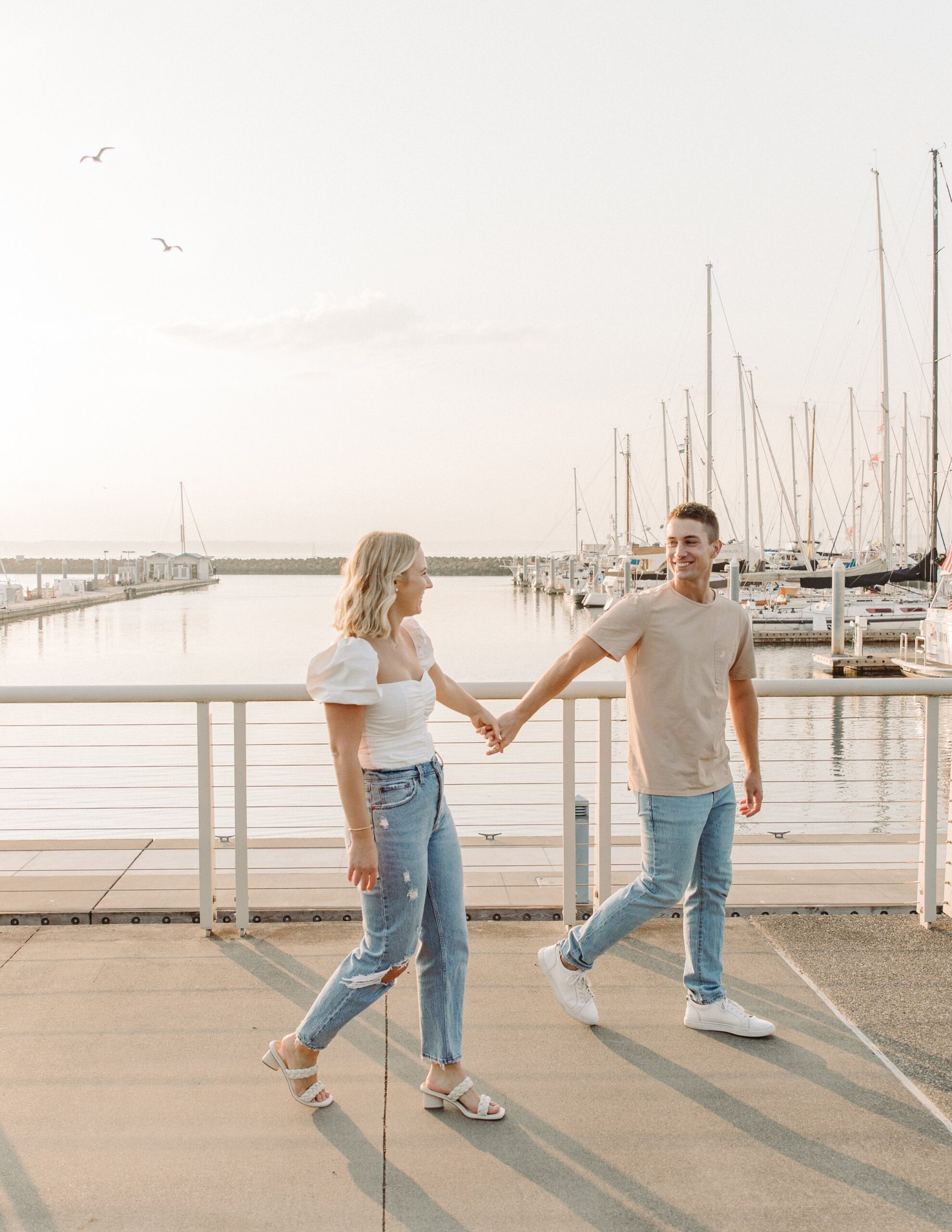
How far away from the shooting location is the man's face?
2998mm

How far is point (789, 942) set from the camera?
373 centimetres

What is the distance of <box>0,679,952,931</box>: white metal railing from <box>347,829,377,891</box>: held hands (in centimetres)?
120

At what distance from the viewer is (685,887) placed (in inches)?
121

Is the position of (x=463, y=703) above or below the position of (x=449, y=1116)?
above

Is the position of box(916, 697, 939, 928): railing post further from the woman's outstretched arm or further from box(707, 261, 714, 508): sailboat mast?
box(707, 261, 714, 508): sailboat mast

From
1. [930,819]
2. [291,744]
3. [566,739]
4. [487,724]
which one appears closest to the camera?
[487,724]

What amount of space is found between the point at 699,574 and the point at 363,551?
108cm

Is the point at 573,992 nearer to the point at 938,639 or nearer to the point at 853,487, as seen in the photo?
the point at 938,639

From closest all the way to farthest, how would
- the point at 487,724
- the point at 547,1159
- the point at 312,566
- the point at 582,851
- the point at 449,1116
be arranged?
the point at 547,1159, the point at 449,1116, the point at 487,724, the point at 582,851, the point at 312,566

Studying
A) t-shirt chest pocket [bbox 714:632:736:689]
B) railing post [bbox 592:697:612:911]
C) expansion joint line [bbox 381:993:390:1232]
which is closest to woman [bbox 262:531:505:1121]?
expansion joint line [bbox 381:993:390:1232]

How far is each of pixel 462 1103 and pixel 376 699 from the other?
1.09 meters

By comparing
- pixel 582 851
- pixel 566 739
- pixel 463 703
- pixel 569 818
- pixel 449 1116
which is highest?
pixel 463 703

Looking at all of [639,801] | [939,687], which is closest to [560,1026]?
[639,801]

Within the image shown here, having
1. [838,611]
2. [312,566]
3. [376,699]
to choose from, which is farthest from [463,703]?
[312,566]
